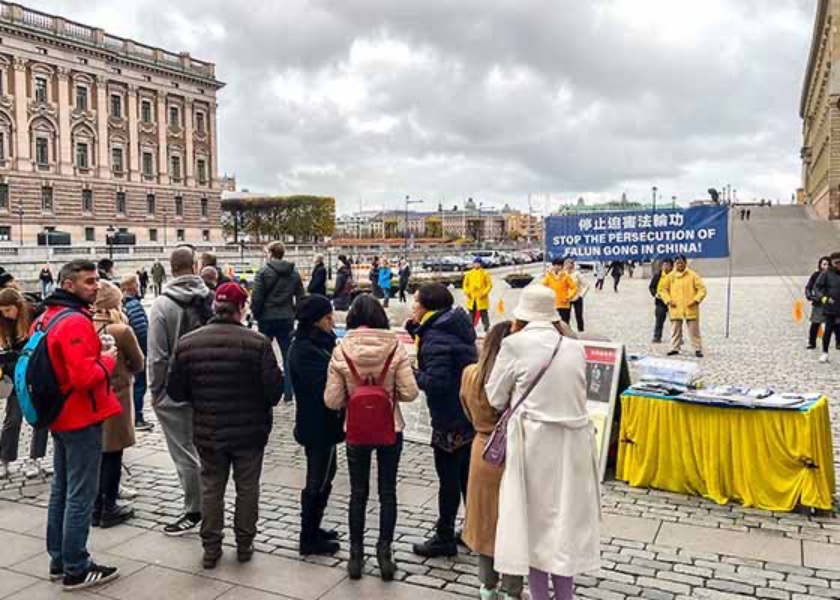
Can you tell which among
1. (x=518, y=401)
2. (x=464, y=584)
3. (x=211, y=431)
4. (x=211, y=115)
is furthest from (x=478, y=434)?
(x=211, y=115)

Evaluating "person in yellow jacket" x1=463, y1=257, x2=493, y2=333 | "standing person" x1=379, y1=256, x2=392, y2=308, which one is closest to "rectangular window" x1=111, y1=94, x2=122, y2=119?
"standing person" x1=379, y1=256, x2=392, y2=308

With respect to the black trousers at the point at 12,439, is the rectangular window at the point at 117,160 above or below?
→ above

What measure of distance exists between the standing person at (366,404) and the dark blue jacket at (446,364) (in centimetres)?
21

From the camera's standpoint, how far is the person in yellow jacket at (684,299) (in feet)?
47.4

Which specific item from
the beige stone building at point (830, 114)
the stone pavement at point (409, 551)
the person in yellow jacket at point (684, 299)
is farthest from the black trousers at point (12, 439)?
the beige stone building at point (830, 114)

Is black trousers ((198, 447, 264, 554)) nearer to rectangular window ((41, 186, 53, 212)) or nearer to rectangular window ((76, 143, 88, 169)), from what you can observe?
rectangular window ((41, 186, 53, 212))

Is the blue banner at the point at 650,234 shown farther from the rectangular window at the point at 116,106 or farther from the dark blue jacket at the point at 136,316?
the rectangular window at the point at 116,106

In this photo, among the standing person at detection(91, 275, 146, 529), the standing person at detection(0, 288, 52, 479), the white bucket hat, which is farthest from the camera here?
the standing person at detection(0, 288, 52, 479)

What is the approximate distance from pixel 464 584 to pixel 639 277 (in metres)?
45.8

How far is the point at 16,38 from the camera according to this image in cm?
6581

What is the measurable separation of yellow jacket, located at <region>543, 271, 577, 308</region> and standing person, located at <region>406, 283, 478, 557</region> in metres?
10.1

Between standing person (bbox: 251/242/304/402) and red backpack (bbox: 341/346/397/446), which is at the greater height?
standing person (bbox: 251/242/304/402)

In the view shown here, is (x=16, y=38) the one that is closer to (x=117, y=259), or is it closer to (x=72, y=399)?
(x=117, y=259)

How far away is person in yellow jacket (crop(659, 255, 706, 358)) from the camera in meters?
14.5
